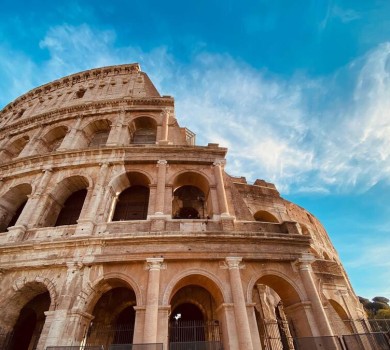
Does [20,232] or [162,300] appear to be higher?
[20,232]

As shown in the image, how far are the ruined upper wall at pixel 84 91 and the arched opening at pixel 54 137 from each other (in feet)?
7.03

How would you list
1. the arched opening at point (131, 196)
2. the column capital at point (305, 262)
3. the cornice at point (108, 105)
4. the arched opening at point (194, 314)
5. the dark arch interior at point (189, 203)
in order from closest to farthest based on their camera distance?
1. the column capital at point (305, 262)
2. the arched opening at point (194, 314)
3. the arched opening at point (131, 196)
4. the dark arch interior at point (189, 203)
5. the cornice at point (108, 105)

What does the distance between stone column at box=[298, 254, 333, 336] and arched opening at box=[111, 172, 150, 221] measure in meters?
6.53

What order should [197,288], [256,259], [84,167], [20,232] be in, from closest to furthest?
1. [256,259]
2. [20,232]
3. [197,288]
4. [84,167]

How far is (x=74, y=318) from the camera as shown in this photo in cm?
697

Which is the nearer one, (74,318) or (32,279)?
(74,318)

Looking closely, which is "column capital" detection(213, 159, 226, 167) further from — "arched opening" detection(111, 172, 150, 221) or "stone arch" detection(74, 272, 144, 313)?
"stone arch" detection(74, 272, 144, 313)

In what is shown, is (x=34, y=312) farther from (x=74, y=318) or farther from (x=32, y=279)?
(x=74, y=318)

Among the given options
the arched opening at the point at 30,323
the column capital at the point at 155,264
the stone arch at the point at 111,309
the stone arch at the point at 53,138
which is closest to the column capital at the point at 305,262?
the column capital at the point at 155,264

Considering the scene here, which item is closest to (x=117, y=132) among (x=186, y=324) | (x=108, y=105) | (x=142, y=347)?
(x=108, y=105)

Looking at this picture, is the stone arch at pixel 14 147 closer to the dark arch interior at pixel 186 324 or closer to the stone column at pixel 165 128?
the stone column at pixel 165 128

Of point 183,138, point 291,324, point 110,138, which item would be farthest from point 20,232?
point 291,324

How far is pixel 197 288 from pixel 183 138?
754cm

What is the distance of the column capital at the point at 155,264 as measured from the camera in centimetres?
762
